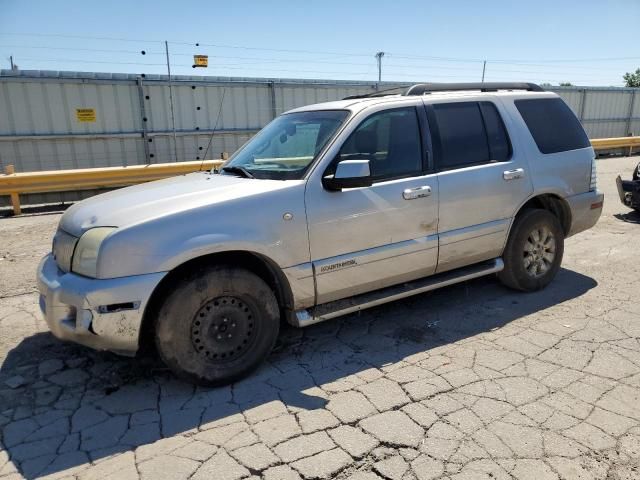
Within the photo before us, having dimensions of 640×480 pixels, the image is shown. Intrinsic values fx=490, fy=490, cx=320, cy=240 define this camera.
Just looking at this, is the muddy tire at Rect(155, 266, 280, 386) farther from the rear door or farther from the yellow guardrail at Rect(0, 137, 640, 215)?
the yellow guardrail at Rect(0, 137, 640, 215)

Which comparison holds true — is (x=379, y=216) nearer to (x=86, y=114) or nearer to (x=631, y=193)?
(x=631, y=193)

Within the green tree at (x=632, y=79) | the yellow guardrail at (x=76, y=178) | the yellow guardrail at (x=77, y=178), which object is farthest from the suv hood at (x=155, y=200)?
the green tree at (x=632, y=79)

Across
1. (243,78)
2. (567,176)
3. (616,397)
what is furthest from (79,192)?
(616,397)

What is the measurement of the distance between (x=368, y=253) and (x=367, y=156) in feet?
2.55

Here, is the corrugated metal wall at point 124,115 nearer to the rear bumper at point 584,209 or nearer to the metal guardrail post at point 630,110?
the rear bumper at point 584,209

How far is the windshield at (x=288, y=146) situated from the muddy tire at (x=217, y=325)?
2.95 feet

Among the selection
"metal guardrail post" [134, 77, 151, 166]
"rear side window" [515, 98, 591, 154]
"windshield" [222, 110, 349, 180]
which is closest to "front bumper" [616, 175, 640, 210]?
"rear side window" [515, 98, 591, 154]

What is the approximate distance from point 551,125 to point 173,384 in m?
4.30

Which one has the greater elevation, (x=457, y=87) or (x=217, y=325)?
(x=457, y=87)

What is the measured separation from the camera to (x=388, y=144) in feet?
13.2

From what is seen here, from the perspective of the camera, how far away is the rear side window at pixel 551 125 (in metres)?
4.84

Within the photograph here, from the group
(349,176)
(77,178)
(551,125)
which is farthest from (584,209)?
(77,178)

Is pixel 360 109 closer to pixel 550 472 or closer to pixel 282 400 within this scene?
pixel 282 400

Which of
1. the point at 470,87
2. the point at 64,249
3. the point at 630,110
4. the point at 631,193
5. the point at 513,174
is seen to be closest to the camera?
the point at 64,249
